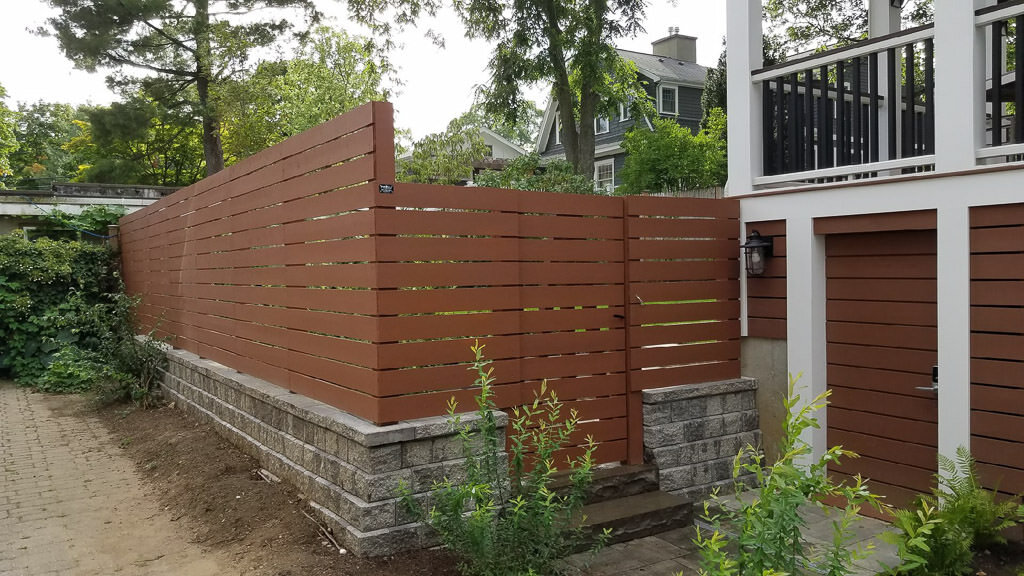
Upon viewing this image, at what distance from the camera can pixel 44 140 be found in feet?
139

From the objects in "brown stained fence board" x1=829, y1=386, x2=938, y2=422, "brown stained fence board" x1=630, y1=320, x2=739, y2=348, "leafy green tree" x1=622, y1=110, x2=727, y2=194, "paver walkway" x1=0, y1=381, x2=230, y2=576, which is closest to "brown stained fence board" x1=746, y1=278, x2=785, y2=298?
"brown stained fence board" x1=630, y1=320, x2=739, y2=348

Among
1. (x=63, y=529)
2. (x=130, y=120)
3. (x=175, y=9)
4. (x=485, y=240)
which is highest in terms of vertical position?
(x=175, y=9)

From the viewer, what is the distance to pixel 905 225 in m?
4.96

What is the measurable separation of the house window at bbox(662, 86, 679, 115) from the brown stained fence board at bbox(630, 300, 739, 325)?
21.0 metres

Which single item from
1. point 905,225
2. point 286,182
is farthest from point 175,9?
point 905,225

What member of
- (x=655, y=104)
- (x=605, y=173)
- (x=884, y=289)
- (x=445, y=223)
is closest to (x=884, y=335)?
(x=884, y=289)

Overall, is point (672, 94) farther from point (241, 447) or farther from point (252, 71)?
point (241, 447)

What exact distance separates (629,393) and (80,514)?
4.27 meters

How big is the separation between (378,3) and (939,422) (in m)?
15.8

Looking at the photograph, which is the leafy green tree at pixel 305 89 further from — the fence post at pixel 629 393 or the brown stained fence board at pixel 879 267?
the brown stained fence board at pixel 879 267

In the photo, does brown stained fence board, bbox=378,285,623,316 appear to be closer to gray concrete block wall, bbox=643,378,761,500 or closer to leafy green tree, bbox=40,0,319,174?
gray concrete block wall, bbox=643,378,761,500

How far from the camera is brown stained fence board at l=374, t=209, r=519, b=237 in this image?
14.2 feet

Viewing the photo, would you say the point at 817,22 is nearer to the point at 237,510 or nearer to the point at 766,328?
the point at 766,328

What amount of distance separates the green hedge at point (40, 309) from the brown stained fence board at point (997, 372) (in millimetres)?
11155
